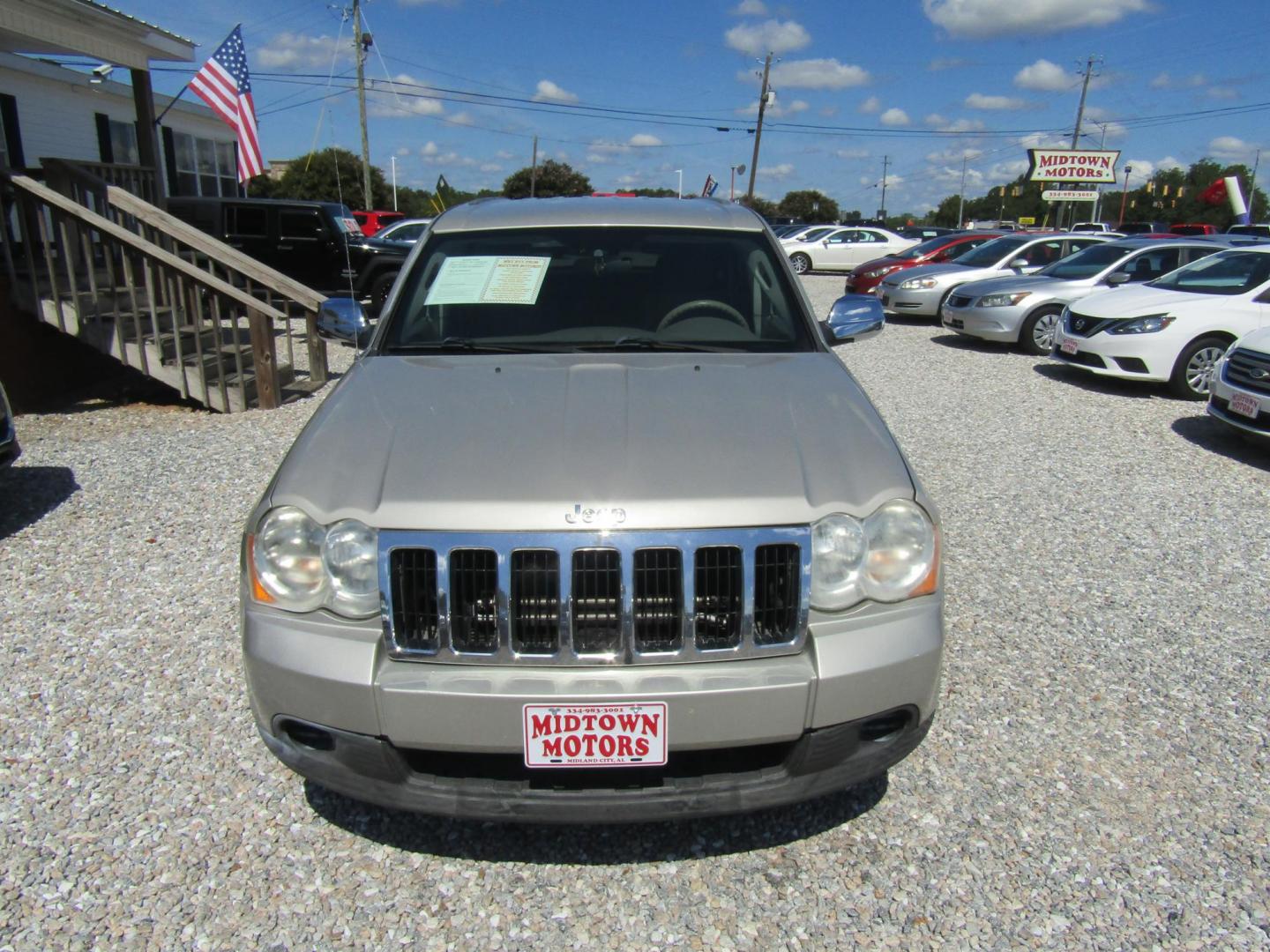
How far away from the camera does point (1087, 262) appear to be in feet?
40.7

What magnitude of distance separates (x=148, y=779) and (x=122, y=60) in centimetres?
1028

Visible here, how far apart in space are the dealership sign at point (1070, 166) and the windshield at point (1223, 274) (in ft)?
101

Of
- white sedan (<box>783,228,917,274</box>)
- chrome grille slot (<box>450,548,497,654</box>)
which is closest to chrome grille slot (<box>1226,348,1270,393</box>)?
chrome grille slot (<box>450,548,497,654</box>)

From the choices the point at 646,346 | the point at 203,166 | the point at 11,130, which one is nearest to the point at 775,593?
the point at 646,346

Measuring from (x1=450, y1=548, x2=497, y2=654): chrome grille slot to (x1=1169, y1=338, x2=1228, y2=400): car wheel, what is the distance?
30.1ft

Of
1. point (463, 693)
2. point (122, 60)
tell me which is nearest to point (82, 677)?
point (463, 693)

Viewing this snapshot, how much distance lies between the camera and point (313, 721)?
2195 millimetres

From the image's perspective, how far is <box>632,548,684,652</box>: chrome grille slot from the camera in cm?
218

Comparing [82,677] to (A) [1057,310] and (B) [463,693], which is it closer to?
(B) [463,693]

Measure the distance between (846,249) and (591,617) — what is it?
2646 centimetres

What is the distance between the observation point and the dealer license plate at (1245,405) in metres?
6.78

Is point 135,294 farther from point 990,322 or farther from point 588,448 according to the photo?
point 990,322

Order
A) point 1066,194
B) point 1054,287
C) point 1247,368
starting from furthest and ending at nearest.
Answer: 1. point 1066,194
2. point 1054,287
3. point 1247,368

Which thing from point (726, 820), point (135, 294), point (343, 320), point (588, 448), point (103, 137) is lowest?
point (726, 820)
